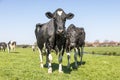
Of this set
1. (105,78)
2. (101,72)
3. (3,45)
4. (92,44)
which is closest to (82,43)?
(101,72)

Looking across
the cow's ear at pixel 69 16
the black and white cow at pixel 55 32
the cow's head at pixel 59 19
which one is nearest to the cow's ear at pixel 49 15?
the black and white cow at pixel 55 32

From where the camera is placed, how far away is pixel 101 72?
22.3 m

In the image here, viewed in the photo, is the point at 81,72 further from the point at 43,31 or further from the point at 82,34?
the point at 82,34

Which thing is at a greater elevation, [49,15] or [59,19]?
[49,15]

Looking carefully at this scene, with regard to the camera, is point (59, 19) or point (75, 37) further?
point (75, 37)

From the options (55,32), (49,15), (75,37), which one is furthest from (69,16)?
(75,37)

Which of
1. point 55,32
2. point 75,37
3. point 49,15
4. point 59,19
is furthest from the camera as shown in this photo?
point 75,37

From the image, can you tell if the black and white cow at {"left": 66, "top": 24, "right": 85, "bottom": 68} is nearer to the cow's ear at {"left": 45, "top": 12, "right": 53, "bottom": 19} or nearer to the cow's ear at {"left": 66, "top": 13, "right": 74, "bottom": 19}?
the cow's ear at {"left": 66, "top": 13, "right": 74, "bottom": 19}

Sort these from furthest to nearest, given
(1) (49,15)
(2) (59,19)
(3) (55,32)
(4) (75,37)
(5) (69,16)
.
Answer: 1. (4) (75,37)
2. (5) (69,16)
3. (1) (49,15)
4. (3) (55,32)
5. (2) (59,19)

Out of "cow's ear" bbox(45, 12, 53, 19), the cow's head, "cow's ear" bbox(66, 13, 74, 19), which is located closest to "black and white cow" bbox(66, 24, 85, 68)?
"cow's ear" bbox(66, 13, 74, 19)

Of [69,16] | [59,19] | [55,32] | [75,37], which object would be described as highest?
[69,16]

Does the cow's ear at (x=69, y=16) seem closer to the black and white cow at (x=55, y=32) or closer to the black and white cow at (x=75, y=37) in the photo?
the black and white cow at (x=55, y=32)

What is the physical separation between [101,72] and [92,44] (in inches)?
5853

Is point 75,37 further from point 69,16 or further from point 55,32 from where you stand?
point 55,32
